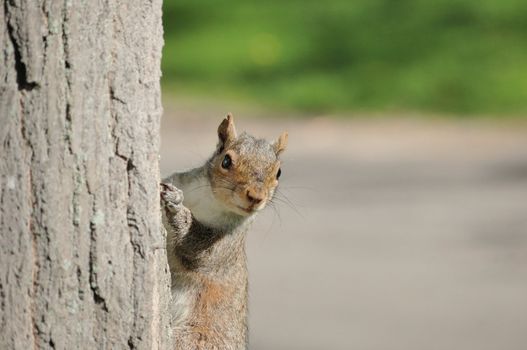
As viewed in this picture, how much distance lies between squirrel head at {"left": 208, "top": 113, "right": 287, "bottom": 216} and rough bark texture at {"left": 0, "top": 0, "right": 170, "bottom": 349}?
2.72ft

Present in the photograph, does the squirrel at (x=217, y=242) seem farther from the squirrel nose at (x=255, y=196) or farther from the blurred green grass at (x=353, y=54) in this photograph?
the blurred green grass at (x=353, y=54)

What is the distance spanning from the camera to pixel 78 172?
2723mm

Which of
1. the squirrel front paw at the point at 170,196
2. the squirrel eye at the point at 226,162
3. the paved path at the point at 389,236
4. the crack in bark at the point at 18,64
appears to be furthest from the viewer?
the paved path at the point at 389,236

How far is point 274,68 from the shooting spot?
11.8m

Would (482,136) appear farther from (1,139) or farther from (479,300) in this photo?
(1,139)

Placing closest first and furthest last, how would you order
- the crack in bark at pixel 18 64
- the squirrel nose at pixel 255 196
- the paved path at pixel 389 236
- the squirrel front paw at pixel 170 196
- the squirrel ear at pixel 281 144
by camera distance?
1. the crack in bark at pixel 18 64
2. the squirrel front paw at pixel 170 196
3. the squirrel nose at pixel 255 196
4. the squirrel ear at pixel 281 144
5. the paved path at pixel 389 236

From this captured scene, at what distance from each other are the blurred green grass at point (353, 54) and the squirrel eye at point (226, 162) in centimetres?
681

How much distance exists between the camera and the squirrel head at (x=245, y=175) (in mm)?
3676

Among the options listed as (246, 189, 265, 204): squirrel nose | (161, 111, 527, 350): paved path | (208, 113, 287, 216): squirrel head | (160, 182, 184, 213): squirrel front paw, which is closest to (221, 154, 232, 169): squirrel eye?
(208, 113, 287, 216): squirrel head

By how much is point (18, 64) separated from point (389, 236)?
5.13m

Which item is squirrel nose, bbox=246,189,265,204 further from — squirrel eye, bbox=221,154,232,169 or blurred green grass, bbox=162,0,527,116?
blurred green grass, bbox=162,0,527,116

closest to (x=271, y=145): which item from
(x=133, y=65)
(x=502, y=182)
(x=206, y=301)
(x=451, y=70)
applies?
(x=206, y=301)

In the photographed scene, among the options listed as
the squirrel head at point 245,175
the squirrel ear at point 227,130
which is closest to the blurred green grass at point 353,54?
the squirrel ear at point 227,130

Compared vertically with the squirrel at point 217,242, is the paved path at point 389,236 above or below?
above
